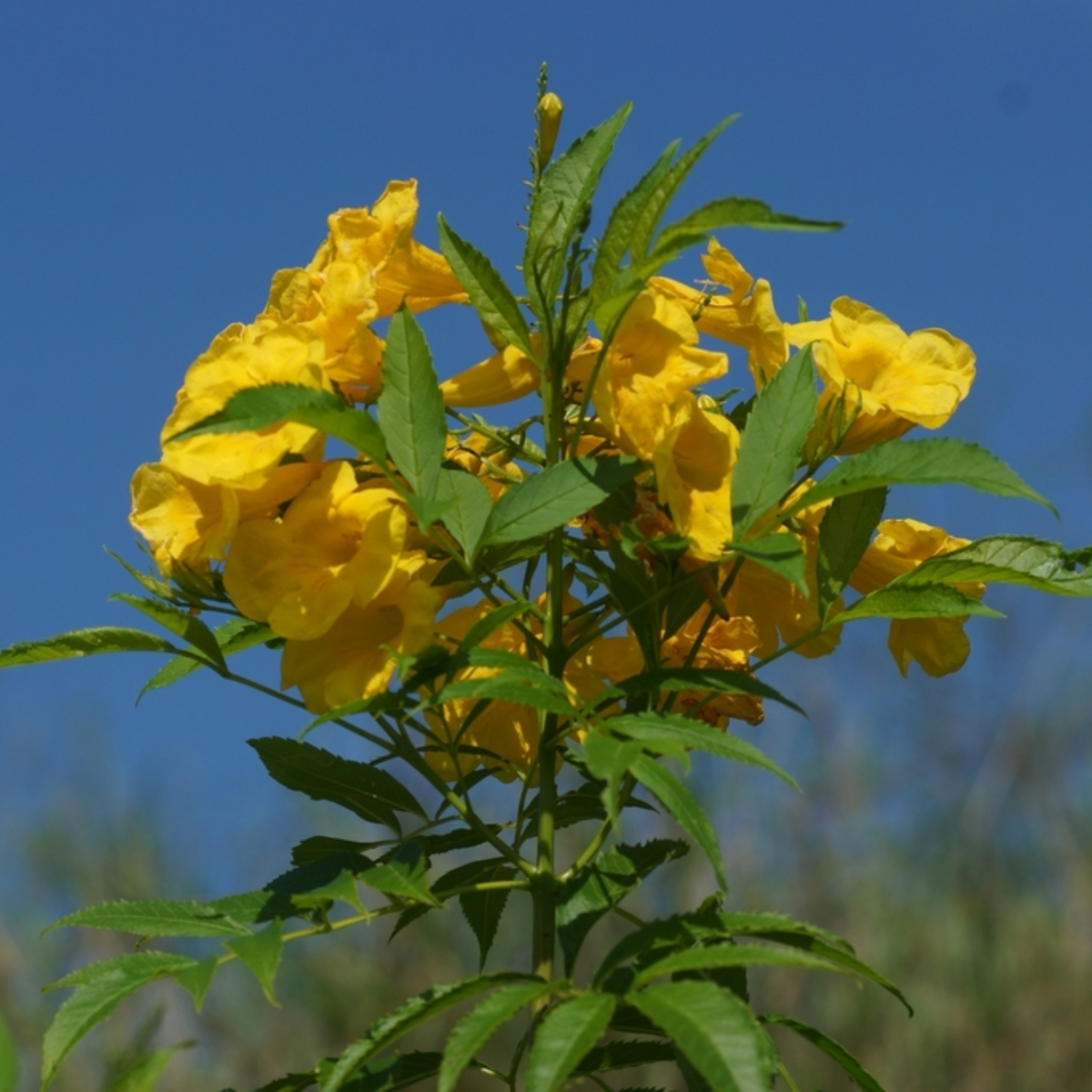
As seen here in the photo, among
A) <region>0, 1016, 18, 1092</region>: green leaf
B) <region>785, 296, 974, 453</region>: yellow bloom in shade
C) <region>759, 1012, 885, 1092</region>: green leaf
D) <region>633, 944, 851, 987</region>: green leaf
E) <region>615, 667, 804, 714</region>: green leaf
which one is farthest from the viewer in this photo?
<region>785, 296, 974, 453</region>: yellow bloom in shade

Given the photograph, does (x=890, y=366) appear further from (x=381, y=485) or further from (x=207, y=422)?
(x=207, y=422)

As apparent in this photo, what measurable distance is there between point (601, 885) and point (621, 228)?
0.52m

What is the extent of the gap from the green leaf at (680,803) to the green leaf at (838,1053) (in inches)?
10.4

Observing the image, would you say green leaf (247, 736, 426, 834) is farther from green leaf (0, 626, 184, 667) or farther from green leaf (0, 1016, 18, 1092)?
green leaf (0, 1016, 18, 1092)

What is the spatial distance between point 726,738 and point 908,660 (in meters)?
0.43

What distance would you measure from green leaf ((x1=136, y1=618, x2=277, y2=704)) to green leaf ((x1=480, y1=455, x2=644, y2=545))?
24 centimetres

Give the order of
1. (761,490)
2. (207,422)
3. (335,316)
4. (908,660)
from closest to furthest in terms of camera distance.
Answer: (207,422)
(761,490)
(335,316)
(908,660)

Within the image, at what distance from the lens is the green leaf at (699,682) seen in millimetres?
929

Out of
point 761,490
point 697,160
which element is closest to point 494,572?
point 761,490

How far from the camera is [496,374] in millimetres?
1086

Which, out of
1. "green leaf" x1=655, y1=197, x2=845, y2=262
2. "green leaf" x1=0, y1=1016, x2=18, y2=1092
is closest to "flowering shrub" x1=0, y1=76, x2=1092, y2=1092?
"green leaf" x1=655, y1=197, x2=845, y2=262

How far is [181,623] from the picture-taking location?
98cm

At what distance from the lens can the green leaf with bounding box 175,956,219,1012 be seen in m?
0.85

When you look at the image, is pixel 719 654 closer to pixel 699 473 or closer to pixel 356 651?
pixel 699 473
